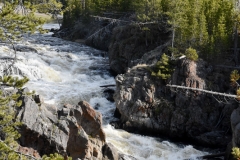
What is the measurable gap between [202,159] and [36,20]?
54.1 ft

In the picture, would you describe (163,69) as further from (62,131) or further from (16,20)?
(16,20)

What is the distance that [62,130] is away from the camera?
15.4m

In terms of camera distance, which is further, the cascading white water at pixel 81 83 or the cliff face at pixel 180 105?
the cliff face at pixel 180 105

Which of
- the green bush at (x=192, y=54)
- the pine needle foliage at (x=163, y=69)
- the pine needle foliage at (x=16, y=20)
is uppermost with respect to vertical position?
the pine needle foliage at (x=16, y=20)

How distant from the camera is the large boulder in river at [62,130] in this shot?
14.2 m

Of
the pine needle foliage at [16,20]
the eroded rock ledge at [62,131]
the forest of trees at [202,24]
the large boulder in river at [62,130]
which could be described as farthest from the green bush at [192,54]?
the pine needle foliage at [16,20]

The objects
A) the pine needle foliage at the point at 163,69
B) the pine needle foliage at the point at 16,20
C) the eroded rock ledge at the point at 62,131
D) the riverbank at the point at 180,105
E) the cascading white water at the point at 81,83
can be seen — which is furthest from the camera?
the pine needle foliage at the point at 163,69

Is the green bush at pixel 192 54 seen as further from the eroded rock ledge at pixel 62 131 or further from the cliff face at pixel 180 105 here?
the eroded rock ledge at pixel 62 131

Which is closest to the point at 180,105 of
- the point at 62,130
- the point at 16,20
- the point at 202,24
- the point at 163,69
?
the point at 163,69

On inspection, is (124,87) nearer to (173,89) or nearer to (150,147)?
(173,89)

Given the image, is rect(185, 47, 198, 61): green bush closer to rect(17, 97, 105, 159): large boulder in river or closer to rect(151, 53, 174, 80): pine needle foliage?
rect(151, 53, 174, 80): pine needle foliage

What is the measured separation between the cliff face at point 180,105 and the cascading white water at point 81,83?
4.82 ft

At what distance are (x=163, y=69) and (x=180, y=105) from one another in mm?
3606

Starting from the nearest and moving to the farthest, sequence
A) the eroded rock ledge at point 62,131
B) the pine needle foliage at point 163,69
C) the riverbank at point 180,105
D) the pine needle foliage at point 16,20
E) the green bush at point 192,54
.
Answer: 1. the pine needle foliage at point 16,20
2. the eroded rock ledge at point 62,131
3. the riverbank at point 180,105
4. the green bush at point 192,54
5. the pine needle foliage at point 163,69
